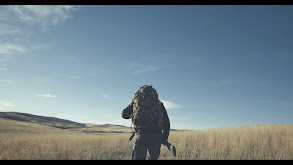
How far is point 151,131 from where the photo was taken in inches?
239

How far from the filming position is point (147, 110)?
20.1 ft

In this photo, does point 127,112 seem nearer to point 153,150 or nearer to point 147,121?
point 147,121

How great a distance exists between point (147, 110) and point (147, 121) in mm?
308

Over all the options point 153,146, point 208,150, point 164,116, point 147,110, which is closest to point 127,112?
point 147,110

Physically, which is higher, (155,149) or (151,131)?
(151,131)

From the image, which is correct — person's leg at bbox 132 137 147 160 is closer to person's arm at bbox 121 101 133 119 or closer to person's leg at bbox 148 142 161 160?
person's leg at bbox 148 142 161 160

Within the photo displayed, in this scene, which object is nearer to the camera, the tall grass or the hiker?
the hiker

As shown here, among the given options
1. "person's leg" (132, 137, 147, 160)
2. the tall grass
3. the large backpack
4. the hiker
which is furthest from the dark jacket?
the tall grass

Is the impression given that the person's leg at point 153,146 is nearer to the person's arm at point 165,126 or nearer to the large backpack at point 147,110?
the large backpack at point 147,110

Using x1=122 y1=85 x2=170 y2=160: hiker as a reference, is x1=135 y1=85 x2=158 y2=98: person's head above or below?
above

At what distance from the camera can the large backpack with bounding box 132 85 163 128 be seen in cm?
607
